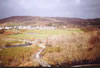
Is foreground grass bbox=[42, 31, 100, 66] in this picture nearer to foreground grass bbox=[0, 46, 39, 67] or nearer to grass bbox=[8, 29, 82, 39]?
grass bbox=[8, 29, 82, 39]

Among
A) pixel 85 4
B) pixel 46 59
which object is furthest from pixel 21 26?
pixel 85 4

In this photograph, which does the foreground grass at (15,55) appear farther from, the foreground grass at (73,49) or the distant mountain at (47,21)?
the distant mountain at (47,21)

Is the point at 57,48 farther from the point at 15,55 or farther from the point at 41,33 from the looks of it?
the point at 15,55

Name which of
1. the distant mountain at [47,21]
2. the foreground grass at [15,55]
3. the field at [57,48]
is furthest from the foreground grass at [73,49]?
the foreground grass at [15,55]

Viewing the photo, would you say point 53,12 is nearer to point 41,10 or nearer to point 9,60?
point 41,10

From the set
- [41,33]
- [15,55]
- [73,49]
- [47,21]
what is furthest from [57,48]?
[15,55]

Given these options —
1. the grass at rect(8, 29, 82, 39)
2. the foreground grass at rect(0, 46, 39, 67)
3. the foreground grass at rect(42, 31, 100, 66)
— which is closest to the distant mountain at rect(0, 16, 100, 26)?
the grass at rect(8, 29, 82, 39)
